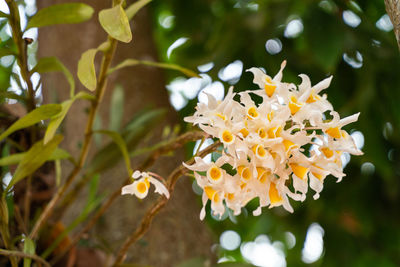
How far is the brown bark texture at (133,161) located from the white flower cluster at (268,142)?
46 cm

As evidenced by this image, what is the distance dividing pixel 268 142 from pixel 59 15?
1.10 feet

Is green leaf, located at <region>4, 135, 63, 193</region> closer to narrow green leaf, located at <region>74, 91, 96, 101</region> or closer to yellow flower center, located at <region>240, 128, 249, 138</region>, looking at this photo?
narrow green leaf, located at <region>74, 91, 96, 101</region>

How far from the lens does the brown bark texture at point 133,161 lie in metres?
1.00

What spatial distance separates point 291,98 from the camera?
45 cm

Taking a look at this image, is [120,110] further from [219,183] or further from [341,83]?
[341,83]

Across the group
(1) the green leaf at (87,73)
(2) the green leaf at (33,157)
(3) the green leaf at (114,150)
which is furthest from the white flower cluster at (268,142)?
(3) the green leaf at (114,150)

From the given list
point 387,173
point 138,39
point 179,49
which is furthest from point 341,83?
point 138,39

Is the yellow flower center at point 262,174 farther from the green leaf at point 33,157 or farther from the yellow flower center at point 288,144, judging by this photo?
the green leaf at point 33,157

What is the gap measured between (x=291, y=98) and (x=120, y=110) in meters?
0.51

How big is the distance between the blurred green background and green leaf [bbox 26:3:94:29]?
534mm

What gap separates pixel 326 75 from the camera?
1.25m

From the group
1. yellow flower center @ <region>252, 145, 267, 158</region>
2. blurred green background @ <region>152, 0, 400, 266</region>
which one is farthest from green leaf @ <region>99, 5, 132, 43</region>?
blurred green background @ <region>152, 0, 400, 266</region>

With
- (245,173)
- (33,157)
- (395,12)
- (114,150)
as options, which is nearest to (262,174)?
(245,173)

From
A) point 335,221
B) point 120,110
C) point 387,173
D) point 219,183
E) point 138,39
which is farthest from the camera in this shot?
point 335,221
